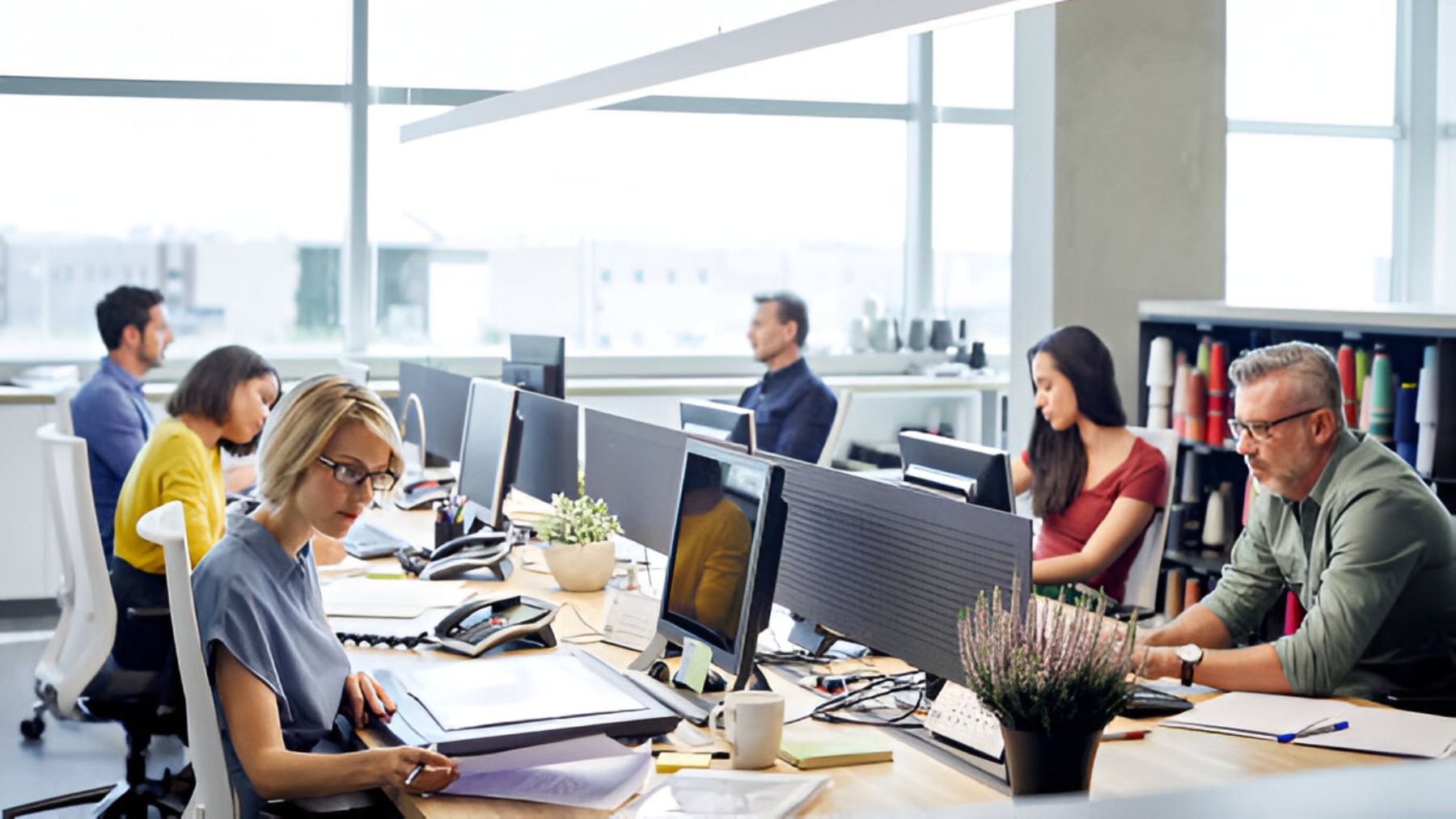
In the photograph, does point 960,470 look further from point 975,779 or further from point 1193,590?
point 1193,590

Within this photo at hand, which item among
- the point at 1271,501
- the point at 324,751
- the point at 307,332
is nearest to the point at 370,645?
the point at 324,751

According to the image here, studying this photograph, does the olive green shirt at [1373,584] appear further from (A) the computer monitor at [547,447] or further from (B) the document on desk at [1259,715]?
(A) the computer monitor at [547,447]

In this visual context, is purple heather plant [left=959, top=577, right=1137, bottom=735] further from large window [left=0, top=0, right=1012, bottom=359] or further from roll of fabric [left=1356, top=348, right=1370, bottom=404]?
large window [left=0, top=0, right=1012, bottom=359]

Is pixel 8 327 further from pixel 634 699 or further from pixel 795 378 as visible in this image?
pixel 634 699

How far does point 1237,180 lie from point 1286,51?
30.3 inches

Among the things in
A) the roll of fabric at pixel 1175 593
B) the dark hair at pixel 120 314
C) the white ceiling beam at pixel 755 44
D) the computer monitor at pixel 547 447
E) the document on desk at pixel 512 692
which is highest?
the white ceiling beam at pixel 755 44

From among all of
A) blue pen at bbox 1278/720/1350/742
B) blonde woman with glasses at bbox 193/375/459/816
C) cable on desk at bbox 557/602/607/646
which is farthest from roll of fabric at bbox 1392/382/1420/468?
blonde woman with glasses at bbox 193/375/459/816

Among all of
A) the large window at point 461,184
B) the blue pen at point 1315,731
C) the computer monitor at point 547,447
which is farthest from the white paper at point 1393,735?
the large window at point 461,184

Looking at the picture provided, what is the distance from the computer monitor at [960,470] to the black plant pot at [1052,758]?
816 millimetres

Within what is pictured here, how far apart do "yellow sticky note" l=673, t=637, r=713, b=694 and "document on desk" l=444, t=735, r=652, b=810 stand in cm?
30

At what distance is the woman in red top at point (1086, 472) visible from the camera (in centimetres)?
363

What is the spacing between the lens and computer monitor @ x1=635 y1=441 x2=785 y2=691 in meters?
2.14

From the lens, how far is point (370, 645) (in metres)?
2.79

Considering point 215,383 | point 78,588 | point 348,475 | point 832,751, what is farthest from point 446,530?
point 832,751
